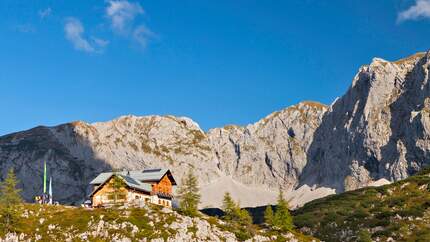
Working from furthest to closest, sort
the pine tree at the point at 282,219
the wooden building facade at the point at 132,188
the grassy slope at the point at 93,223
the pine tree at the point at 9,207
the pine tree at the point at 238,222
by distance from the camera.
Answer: the pine tree at the point at 282,219 → the wooden building facade at the point at 132,188 → the pine tree at the point at 238,222 → the pine tree at the point at 9,207 → the grassy slope at the point at 93,223

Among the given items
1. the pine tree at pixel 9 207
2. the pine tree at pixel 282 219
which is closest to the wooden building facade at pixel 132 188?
the pine tree at pixel 9 207

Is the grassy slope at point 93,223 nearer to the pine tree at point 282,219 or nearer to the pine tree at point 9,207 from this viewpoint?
the pine tree at point 9,207

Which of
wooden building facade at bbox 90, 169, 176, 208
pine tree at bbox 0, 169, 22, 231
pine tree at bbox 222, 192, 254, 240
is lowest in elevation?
pine tree at bbox 222, 192, 254, 240

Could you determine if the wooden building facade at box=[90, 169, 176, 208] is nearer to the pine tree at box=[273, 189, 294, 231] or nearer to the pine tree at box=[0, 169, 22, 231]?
the pine tree at box=[0, 169, 22, 231]

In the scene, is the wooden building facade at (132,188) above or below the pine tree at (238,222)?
above

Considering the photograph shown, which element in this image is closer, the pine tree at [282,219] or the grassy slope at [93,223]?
the grassy slope at [93,223]

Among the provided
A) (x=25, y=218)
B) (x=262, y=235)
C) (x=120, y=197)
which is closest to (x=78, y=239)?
(x=25, y=218)

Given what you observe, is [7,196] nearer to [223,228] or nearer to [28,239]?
[28,239]

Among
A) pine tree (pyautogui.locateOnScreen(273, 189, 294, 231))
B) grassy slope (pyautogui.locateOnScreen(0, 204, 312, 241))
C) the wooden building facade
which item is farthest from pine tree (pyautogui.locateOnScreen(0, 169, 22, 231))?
pine tree (pyautogui.locateOnScreen(273, 189, 294, 231))

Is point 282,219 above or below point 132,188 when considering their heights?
below

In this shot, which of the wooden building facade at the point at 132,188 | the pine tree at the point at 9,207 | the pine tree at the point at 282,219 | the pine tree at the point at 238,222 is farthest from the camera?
the pine tree at the point at 282,219

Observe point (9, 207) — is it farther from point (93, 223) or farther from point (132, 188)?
point (132, 188)

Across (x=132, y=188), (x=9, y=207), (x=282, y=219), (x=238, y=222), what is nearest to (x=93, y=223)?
(x=9, y=207)

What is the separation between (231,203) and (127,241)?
4225 centimetres
